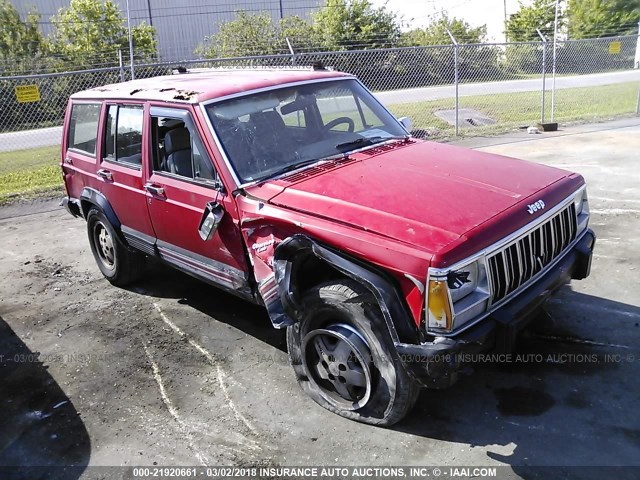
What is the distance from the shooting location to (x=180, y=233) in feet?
14.9

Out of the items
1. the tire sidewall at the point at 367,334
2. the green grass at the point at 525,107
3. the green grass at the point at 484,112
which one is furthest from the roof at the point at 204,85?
the green grass at the point at 525,107

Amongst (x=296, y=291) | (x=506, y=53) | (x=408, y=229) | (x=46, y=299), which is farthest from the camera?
(x=506, y=53)

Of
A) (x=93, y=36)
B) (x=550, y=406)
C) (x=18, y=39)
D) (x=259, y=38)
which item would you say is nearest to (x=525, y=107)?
(x=259, y=38)

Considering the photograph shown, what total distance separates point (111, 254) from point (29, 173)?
7459 mm

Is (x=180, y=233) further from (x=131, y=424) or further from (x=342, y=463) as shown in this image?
(x=342, y=463)

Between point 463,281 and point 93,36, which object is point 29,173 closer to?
point 463,281

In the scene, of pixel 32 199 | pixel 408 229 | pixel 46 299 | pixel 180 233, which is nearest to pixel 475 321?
pixel 408 229

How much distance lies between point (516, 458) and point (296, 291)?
1554mm

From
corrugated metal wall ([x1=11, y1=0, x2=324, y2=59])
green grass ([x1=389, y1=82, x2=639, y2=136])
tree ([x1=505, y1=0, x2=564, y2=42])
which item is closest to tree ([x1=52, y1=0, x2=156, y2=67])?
corrugated metal wall ([x1=11, y1=0, x2=324, y2=59])

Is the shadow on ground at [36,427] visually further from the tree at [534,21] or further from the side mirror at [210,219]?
the tree at [534,21]

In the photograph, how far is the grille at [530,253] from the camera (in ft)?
10.4

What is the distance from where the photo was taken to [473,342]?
2.97 metres

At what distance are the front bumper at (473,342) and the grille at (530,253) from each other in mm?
102

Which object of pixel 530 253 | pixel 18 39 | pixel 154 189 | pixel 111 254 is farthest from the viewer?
pixel 18 39
